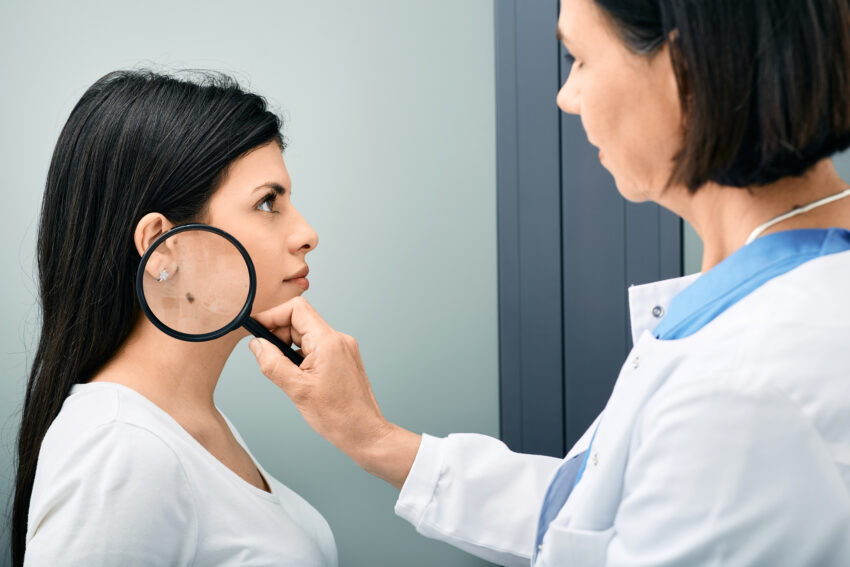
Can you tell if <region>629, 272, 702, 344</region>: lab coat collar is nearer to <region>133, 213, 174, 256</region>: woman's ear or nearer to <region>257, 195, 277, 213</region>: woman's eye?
<region>257, 195, 277, 213</region>: woman's eye

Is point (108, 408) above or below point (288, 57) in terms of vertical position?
below

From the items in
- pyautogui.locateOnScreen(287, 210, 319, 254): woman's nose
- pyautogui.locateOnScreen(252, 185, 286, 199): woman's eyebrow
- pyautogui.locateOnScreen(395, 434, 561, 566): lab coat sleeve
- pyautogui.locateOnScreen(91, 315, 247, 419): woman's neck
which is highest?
pyautogui.locateOnScreen(252, 185, 286, 199): woman's eyebrow

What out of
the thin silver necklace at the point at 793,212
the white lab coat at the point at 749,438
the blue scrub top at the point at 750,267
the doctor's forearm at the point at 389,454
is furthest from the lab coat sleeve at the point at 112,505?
the thin silver necklace at the point at 793,212

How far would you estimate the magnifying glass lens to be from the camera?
0.89 m

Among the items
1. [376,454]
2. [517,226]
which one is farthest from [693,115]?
[517,226]

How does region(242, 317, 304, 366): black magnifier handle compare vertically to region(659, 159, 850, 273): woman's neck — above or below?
below

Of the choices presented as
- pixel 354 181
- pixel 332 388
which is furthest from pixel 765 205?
pixel 354 181

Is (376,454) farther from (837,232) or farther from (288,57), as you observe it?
(288,57)

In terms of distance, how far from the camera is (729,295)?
0.65 meters

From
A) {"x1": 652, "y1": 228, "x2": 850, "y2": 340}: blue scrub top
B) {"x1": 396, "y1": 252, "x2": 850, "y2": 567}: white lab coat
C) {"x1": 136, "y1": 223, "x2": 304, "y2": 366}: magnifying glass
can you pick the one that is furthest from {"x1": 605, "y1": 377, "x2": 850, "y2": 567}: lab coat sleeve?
{"x1": 136, "y1": 223, "x2": 304, "y2": 366}: magnifying glass

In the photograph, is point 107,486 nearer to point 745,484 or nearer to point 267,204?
point 267,204

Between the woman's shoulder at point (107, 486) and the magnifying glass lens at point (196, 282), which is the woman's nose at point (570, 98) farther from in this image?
the woman's shoulder at point (107, 486)

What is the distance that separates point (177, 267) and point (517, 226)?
0.81 m

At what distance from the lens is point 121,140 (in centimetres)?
95
